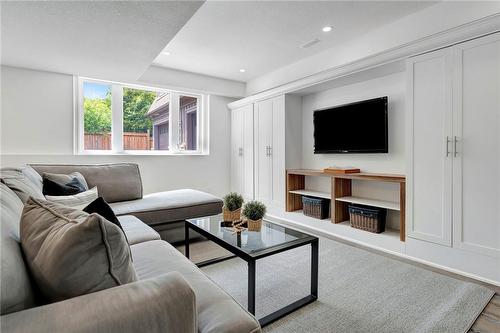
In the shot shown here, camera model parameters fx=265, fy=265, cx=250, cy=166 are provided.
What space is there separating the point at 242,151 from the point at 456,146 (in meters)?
3.26

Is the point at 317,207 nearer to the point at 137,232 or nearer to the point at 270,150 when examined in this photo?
the point at 270,150

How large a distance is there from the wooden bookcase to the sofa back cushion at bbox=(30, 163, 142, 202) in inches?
84.8

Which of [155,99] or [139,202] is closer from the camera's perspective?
[139,202]

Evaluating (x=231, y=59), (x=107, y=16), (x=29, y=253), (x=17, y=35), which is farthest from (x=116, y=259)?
(x=231, y=59)

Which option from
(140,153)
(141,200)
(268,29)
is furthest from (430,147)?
(140,153)

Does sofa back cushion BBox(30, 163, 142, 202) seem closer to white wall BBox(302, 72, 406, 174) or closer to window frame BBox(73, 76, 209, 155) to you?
window frame BBox(73, 76, 209, 155)

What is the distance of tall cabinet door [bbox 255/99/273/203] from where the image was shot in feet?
14.1

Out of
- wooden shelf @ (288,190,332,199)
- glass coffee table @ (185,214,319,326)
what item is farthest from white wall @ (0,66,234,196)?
glass coffee table @ (185,214,319,326)

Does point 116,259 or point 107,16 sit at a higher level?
point 107,16

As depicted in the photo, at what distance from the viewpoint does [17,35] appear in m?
2.36

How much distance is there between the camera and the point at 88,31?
229cm

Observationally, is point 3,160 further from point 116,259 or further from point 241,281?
point 116,259

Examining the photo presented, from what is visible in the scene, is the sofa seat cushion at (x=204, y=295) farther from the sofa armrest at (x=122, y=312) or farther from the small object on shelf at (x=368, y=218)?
the small object on shelf at (x=368, y=218)

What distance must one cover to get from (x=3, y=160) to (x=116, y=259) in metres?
3.65
